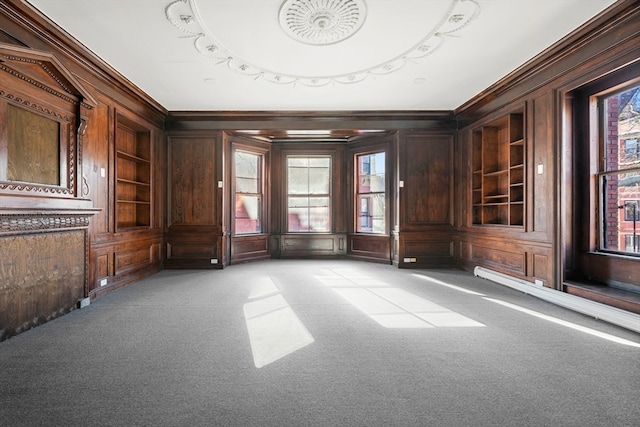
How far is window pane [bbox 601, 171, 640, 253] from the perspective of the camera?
322 centimetres

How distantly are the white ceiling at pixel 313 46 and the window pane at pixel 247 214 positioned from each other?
6.81 ft

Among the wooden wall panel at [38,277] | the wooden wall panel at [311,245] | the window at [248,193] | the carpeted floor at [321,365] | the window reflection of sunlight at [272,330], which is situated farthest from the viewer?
the wooden wall panel at [311,245]

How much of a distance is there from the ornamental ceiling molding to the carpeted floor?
2.77 meters

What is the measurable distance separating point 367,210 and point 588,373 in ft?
15.8

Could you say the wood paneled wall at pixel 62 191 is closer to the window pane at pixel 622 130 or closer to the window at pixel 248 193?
the window at pixel 248 193

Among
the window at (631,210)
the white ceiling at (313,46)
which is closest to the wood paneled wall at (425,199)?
the white ceiling at (313,46)

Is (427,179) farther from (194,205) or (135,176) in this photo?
(135,176)

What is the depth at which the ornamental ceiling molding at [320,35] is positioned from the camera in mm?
2826

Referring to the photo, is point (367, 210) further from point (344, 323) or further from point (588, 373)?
point (588, 373)

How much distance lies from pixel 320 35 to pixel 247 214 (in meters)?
4.04

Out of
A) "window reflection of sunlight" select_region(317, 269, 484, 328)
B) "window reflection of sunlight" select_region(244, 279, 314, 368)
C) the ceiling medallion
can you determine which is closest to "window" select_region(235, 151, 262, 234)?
"window reflection of sunlight" select_region(317, 269, 484, 328)

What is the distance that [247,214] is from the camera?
6543mm

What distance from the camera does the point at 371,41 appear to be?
337 centimetres

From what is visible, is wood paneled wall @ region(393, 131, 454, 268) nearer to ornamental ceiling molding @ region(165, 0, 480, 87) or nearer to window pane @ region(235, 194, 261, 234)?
ornamental ceiling molding @ region(165, 0, 480, 87)
